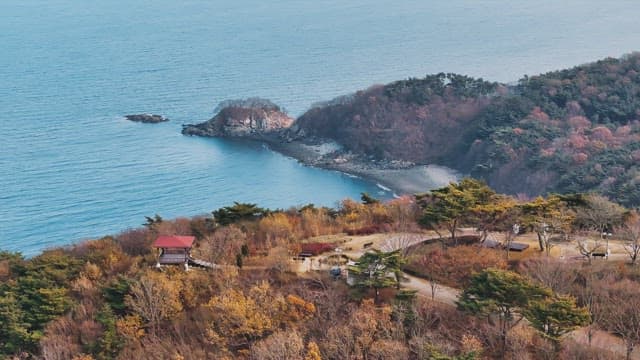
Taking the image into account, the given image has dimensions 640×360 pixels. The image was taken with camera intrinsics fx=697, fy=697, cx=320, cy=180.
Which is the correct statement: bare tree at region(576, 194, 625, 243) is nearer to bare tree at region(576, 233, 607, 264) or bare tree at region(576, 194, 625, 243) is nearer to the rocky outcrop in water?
bare tree at region(576, 233, 607, 264)

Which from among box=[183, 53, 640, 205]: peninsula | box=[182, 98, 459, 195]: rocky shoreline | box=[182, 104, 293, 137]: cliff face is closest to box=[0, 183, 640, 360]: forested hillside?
box=[183, 53, 640, 205]: peninsula

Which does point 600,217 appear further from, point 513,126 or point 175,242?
point 513,126

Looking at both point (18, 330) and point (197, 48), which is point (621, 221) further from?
point (197, 48)

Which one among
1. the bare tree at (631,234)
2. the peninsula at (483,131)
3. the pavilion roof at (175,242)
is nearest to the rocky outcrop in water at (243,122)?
the peninsula at (483,131)

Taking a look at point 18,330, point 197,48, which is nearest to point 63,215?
point 18,330

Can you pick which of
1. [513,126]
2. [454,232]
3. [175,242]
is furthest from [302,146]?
[454,232]

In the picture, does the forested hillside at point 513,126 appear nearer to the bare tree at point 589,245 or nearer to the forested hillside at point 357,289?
the bare tree at point 589,245
